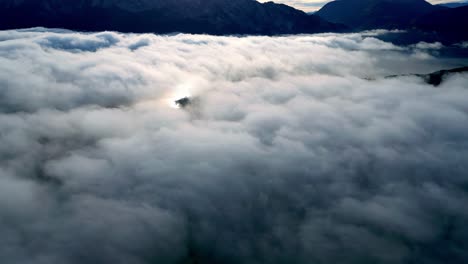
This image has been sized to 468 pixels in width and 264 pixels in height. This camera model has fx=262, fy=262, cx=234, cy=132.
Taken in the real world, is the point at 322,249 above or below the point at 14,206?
below

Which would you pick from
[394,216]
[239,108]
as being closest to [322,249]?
[394,216]

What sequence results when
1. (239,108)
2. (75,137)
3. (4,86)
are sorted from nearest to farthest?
(75,137) → (239,108) → (4,86)

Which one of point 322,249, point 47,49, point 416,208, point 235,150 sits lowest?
point 322,249

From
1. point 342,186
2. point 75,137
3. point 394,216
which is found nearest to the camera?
point 394,216

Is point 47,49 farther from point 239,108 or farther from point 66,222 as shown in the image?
point 66,222

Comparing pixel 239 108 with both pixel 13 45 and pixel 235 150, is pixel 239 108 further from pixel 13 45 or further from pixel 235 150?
pixel 13 45

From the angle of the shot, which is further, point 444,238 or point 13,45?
point 13,45

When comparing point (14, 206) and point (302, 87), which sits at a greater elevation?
point (302, 87)

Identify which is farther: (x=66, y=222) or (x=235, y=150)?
(x=235, y=150)

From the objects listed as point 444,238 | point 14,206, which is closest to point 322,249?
point 444,238
